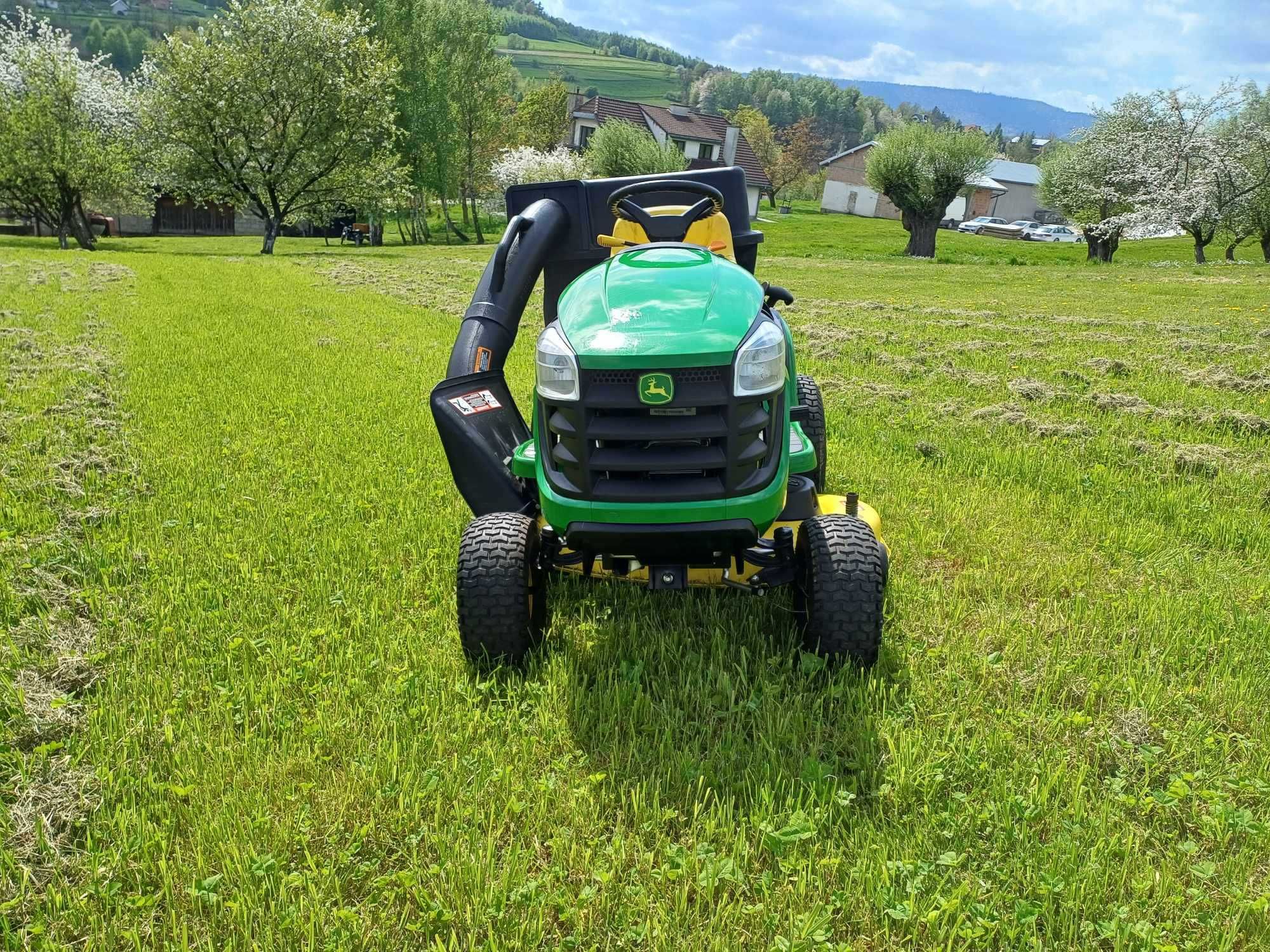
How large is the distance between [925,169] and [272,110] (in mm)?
26492

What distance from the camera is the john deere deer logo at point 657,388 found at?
2.76 meters

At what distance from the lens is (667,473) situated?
2885mm

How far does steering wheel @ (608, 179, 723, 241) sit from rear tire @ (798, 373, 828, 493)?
3.82 feet

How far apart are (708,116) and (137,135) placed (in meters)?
50.5

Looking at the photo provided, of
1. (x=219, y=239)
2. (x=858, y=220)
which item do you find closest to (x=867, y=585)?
(x=219, y=239)

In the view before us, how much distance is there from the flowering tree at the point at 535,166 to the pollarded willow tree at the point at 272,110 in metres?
15.7

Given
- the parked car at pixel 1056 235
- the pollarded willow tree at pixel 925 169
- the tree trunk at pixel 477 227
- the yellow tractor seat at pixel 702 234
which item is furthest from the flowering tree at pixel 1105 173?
the yellow tractor seat at pixel 702 234

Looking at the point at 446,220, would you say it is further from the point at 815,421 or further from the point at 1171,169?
the point at 815,421

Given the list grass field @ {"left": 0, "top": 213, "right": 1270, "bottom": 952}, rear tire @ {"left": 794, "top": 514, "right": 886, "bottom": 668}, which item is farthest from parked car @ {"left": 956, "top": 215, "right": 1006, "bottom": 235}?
rear tire @ {"left": 794, "top": 514, "right": 886, "bottom": 668}

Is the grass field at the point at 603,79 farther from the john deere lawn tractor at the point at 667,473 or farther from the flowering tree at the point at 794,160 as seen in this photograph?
the john deere lawn tractor at the point at 667,473

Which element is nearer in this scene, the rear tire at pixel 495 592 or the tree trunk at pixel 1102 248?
the rear tire at pixel 495 592

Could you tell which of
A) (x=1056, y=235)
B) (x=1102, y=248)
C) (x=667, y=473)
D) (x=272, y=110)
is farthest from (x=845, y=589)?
(x=1056, y=235)

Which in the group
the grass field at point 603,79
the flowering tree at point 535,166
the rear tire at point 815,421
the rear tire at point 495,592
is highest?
the grass field at point 603,79

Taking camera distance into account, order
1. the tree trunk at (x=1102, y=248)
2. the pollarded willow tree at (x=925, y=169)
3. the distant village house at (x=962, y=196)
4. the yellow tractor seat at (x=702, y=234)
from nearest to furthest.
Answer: the yellow tractor seat at (x=702, y=234), the pollarded willow tree at (x=925, y=169), the tree trunk at (x=1102, y=248), the distant village house at (x=962, y=196)
